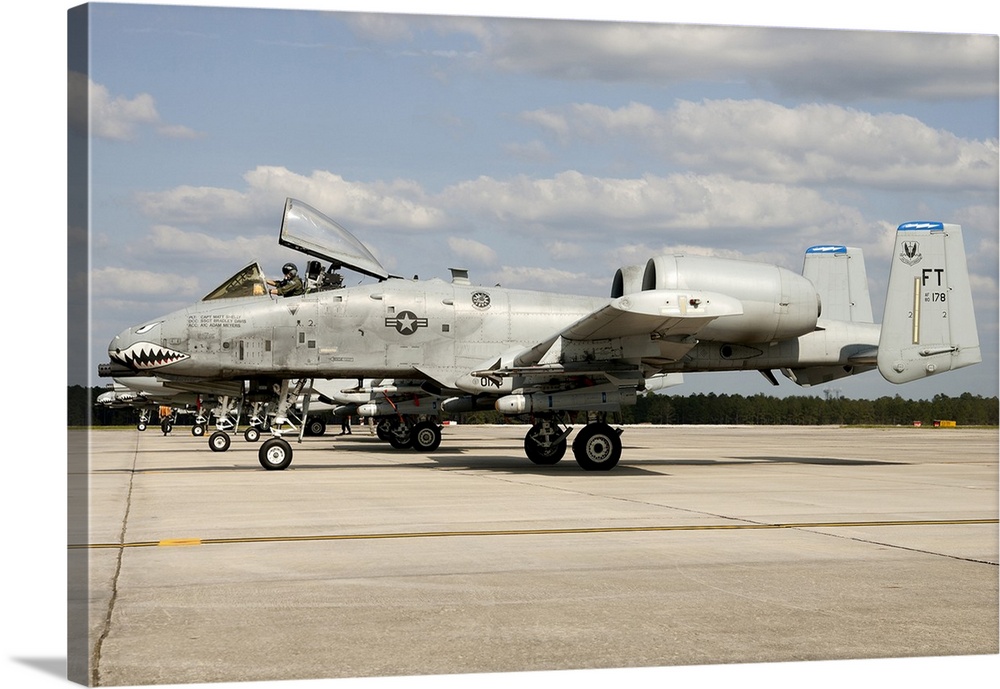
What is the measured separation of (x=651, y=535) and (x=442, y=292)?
9.52 meters

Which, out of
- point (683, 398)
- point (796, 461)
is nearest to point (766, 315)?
point (796, 461)

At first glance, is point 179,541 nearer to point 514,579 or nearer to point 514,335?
point 514,579

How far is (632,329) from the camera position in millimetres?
16109

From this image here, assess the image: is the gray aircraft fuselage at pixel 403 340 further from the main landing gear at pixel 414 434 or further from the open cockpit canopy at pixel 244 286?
the main landing gear at pixel 414 434

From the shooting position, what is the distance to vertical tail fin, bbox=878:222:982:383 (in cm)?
879

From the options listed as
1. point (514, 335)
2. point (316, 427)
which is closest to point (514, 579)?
point (514, 335)

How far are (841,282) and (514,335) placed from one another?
597 cm

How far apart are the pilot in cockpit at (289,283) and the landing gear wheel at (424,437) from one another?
9689 millimetres

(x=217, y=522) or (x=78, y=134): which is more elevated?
(x=78, y=134)

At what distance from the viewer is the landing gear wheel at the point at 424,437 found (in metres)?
26.6

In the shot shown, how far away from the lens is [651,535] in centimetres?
912

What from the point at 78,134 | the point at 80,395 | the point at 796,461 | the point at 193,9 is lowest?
the point at 796,461

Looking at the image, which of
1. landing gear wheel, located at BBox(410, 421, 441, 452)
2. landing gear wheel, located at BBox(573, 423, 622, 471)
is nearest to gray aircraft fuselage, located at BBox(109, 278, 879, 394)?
landing gear wheel, located at BBox(573, 423, 622, 471)

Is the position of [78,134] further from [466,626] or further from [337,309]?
[337,309]
